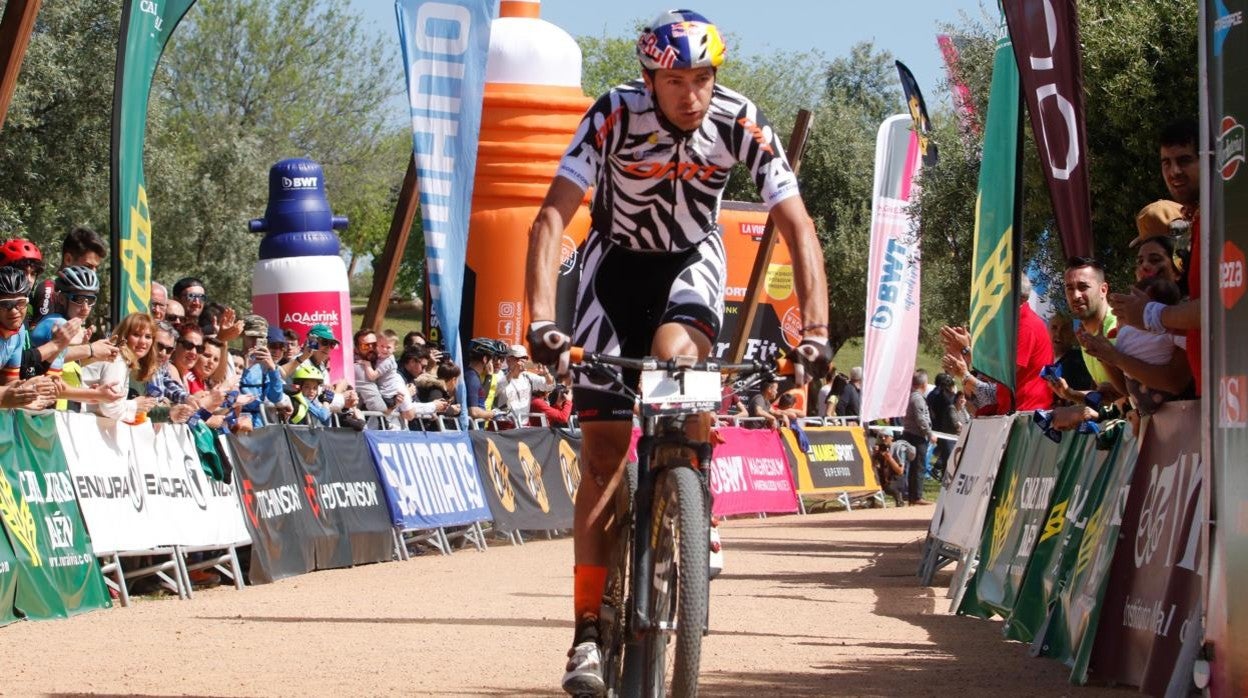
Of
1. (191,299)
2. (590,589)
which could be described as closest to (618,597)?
(590,589)

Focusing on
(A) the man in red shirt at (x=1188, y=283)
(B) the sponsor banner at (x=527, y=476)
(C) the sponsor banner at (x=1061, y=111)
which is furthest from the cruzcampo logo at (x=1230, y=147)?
(B) the sponsor banner at (x=527, y=476)

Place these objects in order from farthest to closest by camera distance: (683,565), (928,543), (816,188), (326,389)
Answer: (816,188), (326,389), (928,543), (683,565)

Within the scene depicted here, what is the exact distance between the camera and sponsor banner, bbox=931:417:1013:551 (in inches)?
454

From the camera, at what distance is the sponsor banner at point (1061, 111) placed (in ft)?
32.3

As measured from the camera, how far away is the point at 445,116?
16375mm

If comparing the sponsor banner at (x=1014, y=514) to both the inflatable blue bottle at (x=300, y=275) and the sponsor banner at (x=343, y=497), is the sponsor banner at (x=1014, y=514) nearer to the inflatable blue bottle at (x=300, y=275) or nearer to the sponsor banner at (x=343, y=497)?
the sponsor banner at (x=343, y=497)

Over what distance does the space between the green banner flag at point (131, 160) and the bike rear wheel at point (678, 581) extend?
7218mm

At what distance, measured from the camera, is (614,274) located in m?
6.21

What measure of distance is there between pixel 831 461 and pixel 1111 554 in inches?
822

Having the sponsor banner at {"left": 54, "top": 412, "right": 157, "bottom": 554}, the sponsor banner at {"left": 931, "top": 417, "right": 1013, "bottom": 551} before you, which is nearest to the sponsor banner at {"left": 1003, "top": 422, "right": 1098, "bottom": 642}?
the sponsor banner at {"left": 931, "top": 417, "right": 1013, "bottom": 551}

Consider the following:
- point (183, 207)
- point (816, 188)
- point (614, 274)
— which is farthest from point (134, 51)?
point (816, 188)

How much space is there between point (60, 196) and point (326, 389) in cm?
1661

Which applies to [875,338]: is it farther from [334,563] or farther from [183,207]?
[183,207]

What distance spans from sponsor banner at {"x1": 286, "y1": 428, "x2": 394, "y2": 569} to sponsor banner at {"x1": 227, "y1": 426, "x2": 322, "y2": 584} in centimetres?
15
